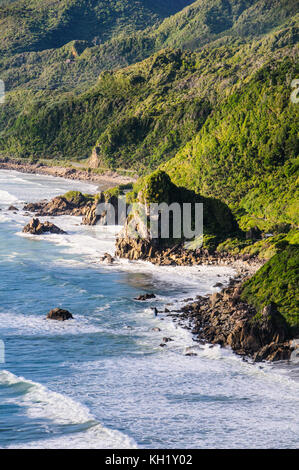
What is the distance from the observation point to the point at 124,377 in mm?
48750

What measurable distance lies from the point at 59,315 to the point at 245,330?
1751cm

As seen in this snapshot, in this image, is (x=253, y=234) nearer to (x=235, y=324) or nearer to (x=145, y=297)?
(x=145, y=297)

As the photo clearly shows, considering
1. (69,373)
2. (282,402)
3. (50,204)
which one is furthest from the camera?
(50,204)

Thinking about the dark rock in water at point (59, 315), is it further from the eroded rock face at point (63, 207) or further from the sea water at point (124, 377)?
the eroded rock face at point (63, 207)

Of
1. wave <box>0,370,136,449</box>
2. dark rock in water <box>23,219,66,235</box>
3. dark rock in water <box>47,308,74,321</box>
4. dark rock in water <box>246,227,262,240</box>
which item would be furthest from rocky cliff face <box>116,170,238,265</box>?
wave <box>0,370,136,449</box>

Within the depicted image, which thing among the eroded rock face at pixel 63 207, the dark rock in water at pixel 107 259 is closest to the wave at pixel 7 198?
the eroded rock face at pixel 63 207

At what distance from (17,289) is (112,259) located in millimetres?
15253

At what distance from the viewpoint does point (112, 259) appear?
3300 inches

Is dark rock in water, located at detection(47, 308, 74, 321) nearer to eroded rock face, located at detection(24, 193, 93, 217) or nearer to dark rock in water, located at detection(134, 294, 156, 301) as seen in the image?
dark rock in water, located at detection(134, 294, 156, 301)

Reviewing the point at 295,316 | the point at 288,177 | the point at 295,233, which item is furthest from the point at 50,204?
the point at 295,316

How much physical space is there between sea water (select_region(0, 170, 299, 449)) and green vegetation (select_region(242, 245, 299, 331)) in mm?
6605
